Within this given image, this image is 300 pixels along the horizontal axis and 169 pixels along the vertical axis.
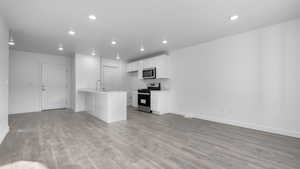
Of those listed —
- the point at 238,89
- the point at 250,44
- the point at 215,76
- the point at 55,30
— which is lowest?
the point at 238,89

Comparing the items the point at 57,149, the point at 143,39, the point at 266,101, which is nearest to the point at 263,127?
the point at 266,101

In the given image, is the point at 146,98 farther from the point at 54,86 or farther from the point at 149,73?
the point at 54,86

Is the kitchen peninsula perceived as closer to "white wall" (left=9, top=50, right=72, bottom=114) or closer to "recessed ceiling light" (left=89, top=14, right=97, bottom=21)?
"recessed ceiling light" (left=89, top=14, right=97, bottom=21)

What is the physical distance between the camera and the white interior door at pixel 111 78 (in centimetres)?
695

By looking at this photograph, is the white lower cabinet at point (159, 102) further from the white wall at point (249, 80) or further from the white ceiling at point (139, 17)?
the white ceiling at point (139, 17)

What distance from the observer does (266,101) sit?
330cm

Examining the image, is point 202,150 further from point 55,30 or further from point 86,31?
point 55,30

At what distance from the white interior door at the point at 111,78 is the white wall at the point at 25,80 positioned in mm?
2476

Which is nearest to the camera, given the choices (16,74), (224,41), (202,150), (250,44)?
(202,150)

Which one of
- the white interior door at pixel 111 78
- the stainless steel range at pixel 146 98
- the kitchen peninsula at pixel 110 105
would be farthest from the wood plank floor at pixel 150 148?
the white interior door at pixel 111 78

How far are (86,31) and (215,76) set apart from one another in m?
3.96

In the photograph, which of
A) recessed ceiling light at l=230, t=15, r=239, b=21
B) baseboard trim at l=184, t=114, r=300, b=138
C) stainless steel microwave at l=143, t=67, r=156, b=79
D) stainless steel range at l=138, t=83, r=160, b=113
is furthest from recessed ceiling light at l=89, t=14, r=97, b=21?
baseboard trim at l=184, t=114, r=300, b=138

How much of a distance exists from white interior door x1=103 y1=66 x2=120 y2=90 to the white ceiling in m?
3.01

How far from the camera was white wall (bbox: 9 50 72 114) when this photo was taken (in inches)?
209
